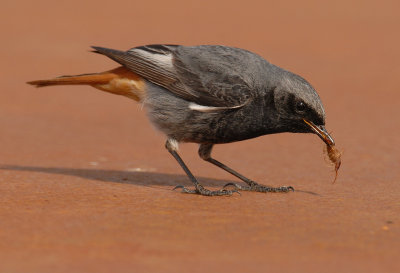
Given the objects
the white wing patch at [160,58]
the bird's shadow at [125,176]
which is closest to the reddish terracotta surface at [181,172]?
the bird's shadow at [125,176]

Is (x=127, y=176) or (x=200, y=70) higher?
(x=200, y=70)

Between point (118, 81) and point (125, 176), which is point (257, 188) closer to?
point (125, 176)

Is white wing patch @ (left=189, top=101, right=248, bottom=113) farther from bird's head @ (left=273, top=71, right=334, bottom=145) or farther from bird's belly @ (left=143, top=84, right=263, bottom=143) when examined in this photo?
bird's head @ (left=273, top=71, right=334, bottom=145)

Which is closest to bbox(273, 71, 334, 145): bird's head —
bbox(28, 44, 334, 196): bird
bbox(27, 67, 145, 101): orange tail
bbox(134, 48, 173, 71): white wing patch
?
bbox(28, 44, 334, 196): bird

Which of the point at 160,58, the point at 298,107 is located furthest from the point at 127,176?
the point at 298,107

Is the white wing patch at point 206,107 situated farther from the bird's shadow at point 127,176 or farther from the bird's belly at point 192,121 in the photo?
the bird's shadow at point 127,176

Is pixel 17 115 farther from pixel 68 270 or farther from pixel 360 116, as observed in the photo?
pixel 68 270

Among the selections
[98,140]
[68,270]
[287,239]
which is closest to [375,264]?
[287,239]
